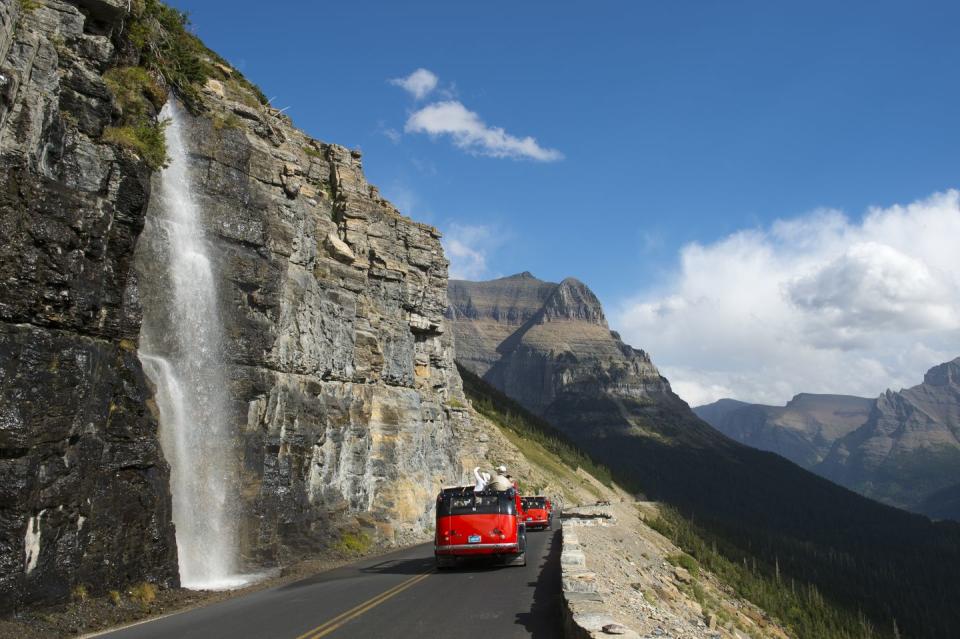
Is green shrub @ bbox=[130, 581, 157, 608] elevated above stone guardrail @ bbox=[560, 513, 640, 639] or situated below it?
below

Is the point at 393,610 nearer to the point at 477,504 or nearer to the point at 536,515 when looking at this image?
the point at 477,504

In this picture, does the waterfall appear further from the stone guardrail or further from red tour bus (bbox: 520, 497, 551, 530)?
red tour bus (bbox: 520, 497, 551, 530)

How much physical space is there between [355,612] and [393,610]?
85 cm

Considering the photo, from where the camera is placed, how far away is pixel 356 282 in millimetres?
41344

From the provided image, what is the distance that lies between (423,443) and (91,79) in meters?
31.8

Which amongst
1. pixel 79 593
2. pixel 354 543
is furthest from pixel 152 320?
pixel 354 543

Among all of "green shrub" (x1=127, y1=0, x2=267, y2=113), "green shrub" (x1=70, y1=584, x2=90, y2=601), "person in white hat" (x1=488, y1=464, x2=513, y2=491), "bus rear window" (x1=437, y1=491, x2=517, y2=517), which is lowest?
"green shrub" (x1=70, y1=584, x2=90, y2=601)

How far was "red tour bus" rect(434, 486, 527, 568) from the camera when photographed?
21094 millimetres

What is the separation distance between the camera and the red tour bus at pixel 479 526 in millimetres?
21094

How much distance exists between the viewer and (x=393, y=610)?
48.5 feet

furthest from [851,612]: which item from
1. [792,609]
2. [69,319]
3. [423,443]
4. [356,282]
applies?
[69,319]

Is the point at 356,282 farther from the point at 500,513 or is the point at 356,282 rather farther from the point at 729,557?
the point at 729,557

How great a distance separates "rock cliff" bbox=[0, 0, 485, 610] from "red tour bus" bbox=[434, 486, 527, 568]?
8.39 m

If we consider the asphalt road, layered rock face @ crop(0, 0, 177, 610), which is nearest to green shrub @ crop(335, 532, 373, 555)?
the asphalt road
